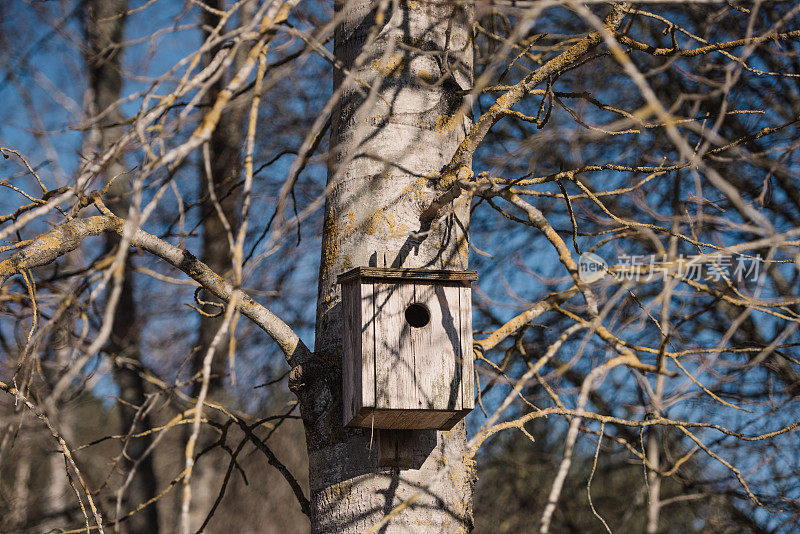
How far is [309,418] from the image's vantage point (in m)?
2.16

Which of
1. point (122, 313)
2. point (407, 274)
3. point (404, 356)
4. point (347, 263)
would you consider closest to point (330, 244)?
point (347, 263)

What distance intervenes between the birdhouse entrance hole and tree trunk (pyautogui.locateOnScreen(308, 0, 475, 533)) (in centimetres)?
12

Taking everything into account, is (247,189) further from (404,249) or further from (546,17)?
(546,17)

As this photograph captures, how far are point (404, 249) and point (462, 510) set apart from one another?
685 mm

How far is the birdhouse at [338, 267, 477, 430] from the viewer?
204cm

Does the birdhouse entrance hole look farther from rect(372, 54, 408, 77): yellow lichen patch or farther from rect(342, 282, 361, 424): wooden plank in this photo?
rect(372, 54, 408, 77): yellow lichen patch

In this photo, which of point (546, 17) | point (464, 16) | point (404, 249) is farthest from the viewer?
point (546, 17)

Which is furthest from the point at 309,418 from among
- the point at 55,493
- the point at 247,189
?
the point at 55,493

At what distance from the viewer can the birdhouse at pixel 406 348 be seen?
6.70 feet

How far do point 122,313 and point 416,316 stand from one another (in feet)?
12.8

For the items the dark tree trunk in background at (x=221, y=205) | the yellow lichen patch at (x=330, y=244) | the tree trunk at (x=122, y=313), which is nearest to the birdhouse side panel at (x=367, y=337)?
the yellow lichen patch at (x=330, y=244)

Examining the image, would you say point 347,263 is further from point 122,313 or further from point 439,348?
point 122,313

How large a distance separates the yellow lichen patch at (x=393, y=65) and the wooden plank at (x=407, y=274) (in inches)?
23.4

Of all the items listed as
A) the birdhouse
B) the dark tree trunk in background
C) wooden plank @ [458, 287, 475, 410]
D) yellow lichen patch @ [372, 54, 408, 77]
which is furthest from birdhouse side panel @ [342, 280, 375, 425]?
the dark tree trunk in background
